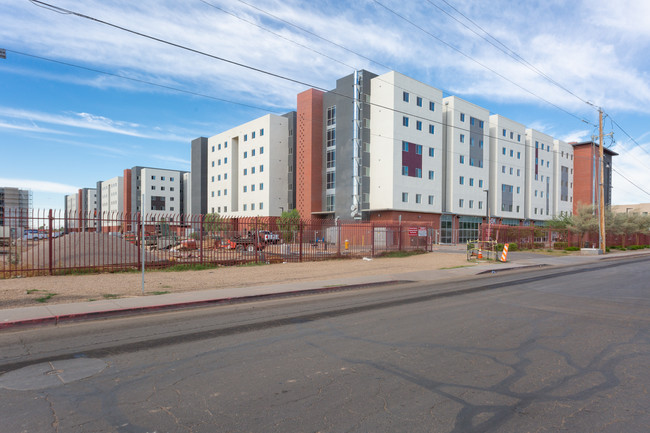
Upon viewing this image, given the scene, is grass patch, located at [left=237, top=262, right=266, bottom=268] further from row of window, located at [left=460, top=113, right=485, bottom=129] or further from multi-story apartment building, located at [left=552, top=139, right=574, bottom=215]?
multi-story apartment building, located at [left=552, top=139, right=574, bottom=215]

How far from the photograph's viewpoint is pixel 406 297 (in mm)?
10836

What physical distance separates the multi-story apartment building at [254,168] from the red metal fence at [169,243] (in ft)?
121

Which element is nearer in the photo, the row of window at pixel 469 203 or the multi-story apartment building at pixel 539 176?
the row of window at pixel 469 203

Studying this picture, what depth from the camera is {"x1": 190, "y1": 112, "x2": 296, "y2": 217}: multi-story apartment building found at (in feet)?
204

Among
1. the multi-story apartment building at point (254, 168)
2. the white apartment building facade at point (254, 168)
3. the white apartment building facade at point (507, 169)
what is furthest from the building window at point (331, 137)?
the white apartment building facade at point (507, 169)

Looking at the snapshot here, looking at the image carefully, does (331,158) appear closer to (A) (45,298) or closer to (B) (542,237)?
(B) (542,237)

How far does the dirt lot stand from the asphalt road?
308 cm

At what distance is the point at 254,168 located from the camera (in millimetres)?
65375

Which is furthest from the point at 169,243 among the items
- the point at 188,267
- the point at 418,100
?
the point at 418,100

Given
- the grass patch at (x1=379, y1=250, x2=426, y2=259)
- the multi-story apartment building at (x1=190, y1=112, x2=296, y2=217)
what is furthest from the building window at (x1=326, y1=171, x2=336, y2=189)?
the grass patch at (x1=379, y1=250, x2=426, y2=259)

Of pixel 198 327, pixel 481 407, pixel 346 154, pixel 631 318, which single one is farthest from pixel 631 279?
pixel 346 154

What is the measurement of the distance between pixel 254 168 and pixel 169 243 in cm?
4489

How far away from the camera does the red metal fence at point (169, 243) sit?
1425cm

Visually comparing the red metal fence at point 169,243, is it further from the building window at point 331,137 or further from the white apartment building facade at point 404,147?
the building window at point 331,137
